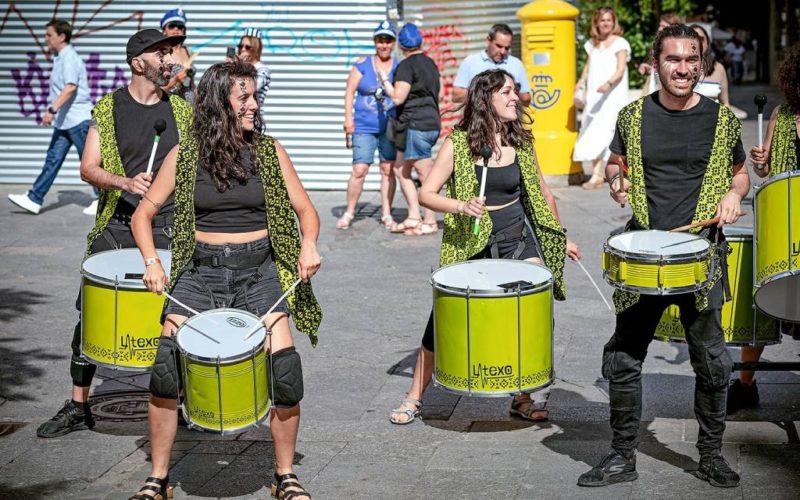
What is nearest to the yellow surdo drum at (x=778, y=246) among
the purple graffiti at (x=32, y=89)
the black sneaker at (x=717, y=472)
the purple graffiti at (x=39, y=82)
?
the black sneaker at (x=717, y=472)

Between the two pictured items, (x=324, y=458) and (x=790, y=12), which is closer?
(x=324, y=458)

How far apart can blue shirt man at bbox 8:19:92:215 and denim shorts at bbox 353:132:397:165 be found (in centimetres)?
273

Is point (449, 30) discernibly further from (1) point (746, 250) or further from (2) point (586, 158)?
(1) point (746, 250)

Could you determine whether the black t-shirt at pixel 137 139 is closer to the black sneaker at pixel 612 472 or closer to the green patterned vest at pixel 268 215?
the green patterned vest at pixel 268 215

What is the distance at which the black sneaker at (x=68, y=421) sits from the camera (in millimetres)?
6332

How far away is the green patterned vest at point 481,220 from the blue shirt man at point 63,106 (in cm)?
688

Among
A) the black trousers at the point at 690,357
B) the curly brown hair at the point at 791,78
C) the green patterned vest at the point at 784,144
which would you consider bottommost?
the black trousers at the point at 690,357

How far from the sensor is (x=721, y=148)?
5.36 meters

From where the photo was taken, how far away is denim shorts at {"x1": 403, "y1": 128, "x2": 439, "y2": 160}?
11.2 m

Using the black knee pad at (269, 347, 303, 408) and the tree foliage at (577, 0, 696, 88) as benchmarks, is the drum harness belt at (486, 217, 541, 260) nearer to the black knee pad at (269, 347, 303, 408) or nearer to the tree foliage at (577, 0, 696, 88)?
the black knee pad at (269, 347, 303, 408)

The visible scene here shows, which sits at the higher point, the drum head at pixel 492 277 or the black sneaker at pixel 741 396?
the drum head at pixel 492 277

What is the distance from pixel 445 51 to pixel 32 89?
4.70 meters

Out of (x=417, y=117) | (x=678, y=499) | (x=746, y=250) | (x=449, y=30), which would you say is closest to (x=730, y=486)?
(x=678, y=499)

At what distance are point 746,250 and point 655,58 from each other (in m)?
1.05
